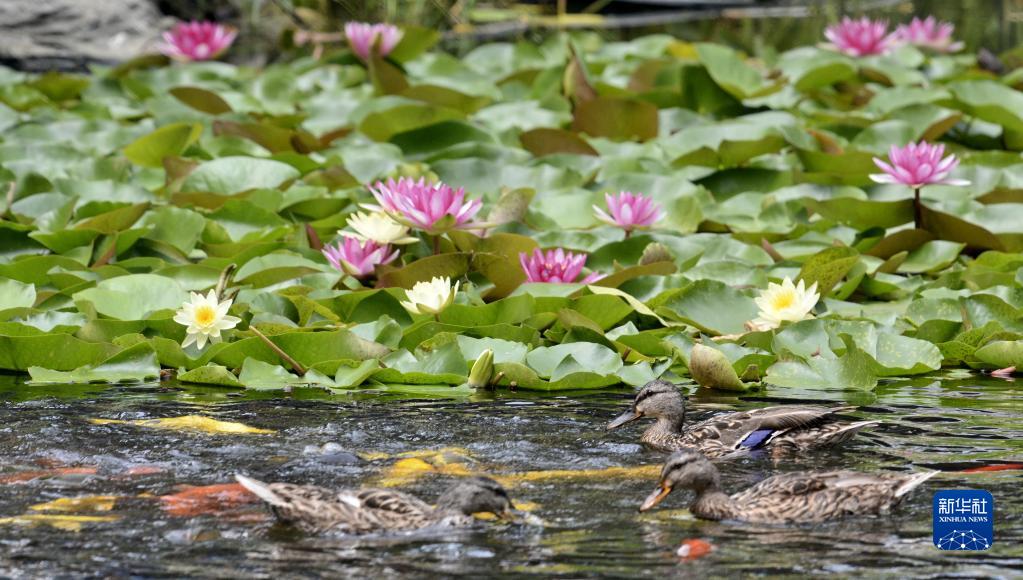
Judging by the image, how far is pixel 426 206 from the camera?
6.00 metres

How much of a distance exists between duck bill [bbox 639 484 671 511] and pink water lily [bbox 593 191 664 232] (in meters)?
2.65

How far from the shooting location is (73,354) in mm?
5566

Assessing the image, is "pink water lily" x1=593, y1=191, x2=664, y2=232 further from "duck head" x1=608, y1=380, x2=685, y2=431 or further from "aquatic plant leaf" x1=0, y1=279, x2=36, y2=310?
"aquatic plant leaf" x1=0, y1=279, x2=36, y2=310

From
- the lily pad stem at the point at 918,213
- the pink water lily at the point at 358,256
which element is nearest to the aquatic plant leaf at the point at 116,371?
the pink water lily at the point at 358,256

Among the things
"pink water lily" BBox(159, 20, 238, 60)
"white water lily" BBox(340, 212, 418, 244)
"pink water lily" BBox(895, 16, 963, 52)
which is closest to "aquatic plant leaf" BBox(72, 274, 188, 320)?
"white water lily" BBox(340, 212, 418, 244)

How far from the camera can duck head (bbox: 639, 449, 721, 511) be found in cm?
403

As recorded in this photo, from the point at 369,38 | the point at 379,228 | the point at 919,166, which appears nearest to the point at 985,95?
the point at 919,166

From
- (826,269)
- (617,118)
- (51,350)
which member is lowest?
(51,350)

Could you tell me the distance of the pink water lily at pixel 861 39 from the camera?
1061 centimetres

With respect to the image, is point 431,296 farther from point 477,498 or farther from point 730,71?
point 730,71

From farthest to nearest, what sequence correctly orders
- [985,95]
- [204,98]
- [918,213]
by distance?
[204,98] → [985,95] → [918,213]

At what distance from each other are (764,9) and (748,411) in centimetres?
1225

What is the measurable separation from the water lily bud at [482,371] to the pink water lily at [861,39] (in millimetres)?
6061

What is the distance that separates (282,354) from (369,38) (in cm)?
514
